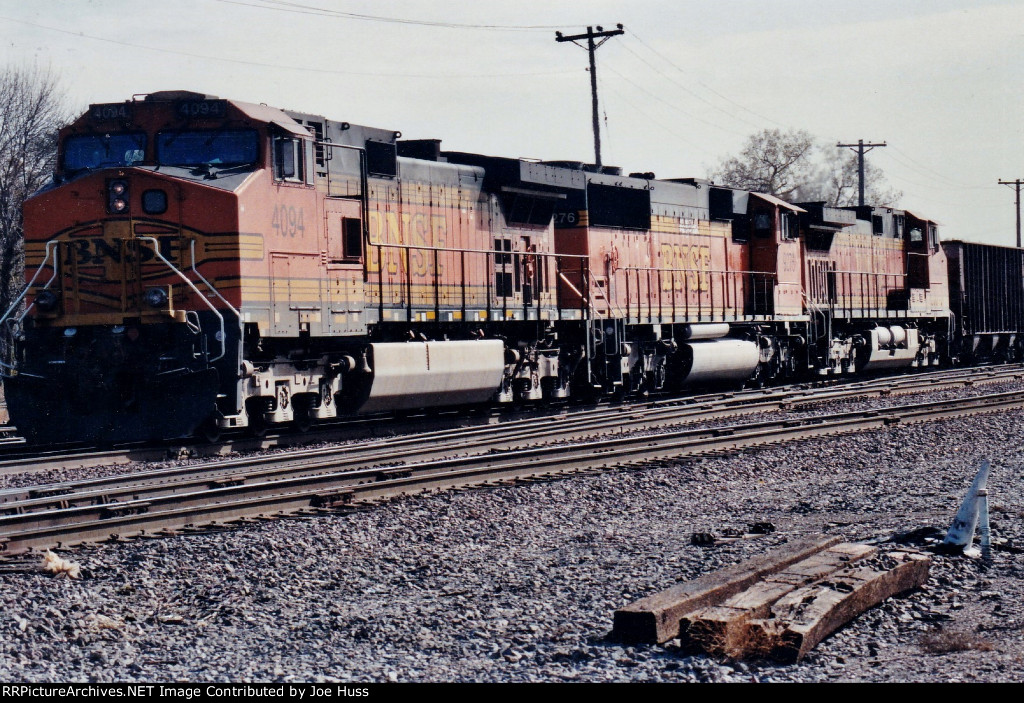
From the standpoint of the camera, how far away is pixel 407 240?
14.4m

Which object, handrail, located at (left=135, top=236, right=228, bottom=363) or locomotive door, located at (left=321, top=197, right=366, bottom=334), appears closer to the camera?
handrail, located at (left=135, top=236, right=228, bottom=363)

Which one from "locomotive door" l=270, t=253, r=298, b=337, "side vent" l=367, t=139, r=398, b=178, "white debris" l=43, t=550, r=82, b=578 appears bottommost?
"white debris" l=43, t=550, r=82, b=578

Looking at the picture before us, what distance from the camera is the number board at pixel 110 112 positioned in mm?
11992

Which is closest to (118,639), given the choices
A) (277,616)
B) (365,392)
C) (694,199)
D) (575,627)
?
(277,616)

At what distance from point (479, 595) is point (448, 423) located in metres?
8.91

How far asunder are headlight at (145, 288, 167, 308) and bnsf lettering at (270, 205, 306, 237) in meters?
1.31

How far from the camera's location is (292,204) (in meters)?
12.3

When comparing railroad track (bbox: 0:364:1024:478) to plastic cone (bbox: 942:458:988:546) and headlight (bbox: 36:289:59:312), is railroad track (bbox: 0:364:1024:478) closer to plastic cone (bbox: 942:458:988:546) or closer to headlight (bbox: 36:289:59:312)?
headlight (bbox: 36:289:59:312)

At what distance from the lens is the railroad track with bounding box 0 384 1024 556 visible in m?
7.31

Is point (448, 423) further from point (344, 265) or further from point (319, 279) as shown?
point (319, 279)

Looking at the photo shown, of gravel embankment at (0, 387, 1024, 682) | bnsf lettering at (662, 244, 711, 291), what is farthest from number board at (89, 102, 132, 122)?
bnsf lettering at (662, 244, 711, 291)

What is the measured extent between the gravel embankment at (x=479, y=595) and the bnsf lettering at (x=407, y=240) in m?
5.32

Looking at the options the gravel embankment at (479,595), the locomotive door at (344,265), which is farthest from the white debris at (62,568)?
the locomotive door at (344,265)

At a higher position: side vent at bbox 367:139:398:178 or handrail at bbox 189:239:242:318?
side vent at bbox 367:139:398:178
